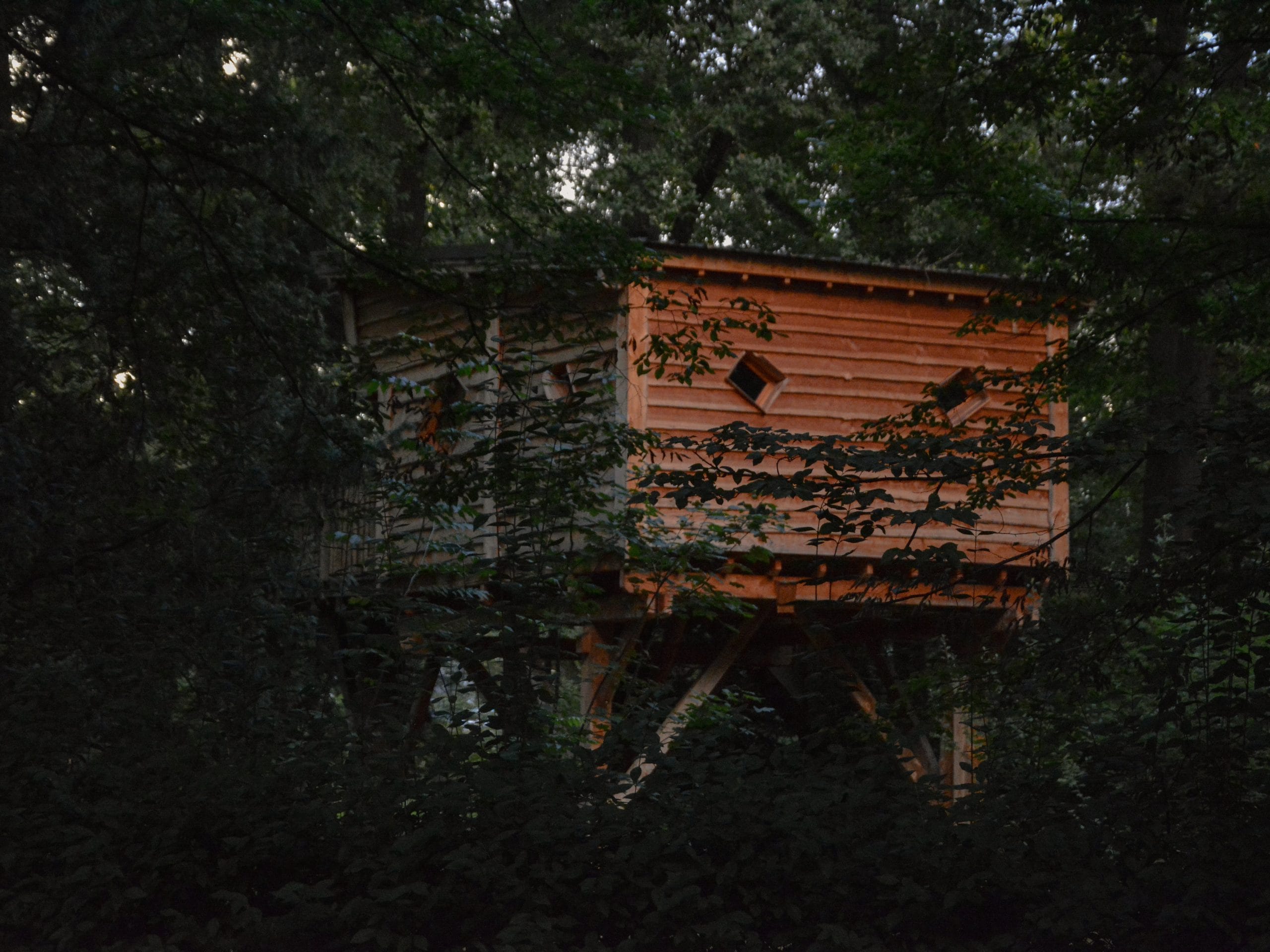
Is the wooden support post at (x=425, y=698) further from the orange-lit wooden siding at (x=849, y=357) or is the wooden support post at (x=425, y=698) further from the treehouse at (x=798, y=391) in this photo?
the orange-lit wooden siding at (x=849, y=357)

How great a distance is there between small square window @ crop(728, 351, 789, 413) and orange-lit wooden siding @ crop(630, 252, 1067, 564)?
0.22ft

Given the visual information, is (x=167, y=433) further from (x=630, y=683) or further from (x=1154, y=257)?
(x=1154, y=257)

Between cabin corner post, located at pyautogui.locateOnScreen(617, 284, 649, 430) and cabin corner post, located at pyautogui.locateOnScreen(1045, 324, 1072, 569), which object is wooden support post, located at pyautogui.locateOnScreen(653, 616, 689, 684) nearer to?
cabin corner post, located at pyautogui.locateOnScreen(617, 284, 649, 430)

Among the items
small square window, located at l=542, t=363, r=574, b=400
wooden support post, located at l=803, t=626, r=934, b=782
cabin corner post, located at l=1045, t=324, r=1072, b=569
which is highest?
small square window, located at l=542, t=363, r=574, b=400

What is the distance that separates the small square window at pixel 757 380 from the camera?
1180 cm

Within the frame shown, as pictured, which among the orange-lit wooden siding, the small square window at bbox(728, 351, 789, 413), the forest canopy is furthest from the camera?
the small square window at bbox(728, 351, 789, 413)

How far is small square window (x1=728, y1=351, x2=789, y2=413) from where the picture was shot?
11.8m

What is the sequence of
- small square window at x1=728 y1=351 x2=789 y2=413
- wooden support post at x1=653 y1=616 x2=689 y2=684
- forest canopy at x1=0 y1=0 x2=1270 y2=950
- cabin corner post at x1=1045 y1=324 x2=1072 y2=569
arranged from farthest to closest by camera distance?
cabin corner post at x1=1045 y1=324 x2=1072 y2=569
small square window at x1=728 y1=351 x2=789 y2=413
wooden support post at x1=653 y1=616 x2=689 y2=684
forest canopy at x1=0 y1=0 x2=1270 y2=950

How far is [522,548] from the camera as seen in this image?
10.5m

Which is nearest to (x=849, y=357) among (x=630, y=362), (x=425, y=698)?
(x=630, y=362)

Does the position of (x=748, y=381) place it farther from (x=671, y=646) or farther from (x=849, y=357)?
(x=671, y=646)

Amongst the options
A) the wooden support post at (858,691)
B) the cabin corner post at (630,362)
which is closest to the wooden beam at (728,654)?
the wooden support post at (858,691)

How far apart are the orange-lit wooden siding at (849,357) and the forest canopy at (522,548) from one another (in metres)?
0.54

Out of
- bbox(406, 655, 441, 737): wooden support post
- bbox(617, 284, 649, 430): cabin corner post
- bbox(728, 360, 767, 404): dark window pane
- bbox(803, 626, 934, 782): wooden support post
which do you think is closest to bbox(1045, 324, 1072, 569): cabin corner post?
bbox(803, 626, 934, 782): wooden support post
